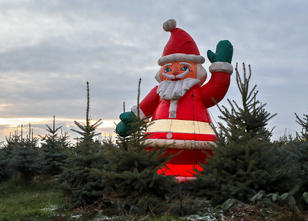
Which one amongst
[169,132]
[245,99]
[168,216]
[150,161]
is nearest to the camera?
[168,216]

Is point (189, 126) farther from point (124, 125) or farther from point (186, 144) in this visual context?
point (124, 125)

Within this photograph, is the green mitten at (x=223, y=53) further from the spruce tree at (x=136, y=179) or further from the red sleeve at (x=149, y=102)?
the spruce tree at (x=136, y=179)

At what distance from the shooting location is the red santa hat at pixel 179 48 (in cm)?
916

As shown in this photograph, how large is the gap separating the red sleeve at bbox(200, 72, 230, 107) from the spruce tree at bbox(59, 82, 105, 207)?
11.5 ft

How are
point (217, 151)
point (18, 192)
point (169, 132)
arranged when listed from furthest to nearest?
point (18, 192), point (169, 132), point (217, 151)

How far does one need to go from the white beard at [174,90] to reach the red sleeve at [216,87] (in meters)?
0.38

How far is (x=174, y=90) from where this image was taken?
8.84 m

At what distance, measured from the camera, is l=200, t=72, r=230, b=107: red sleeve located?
9102 millimetres

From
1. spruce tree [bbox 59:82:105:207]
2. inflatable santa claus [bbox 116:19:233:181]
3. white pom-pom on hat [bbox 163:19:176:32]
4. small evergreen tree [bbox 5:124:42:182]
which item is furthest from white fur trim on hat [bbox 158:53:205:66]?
small evergreen tree [bbox 5:124:42:182]

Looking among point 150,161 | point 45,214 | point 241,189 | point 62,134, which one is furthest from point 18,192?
point 241,189

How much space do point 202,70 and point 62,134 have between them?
274 inches

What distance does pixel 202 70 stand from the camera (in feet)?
Result: 30.5

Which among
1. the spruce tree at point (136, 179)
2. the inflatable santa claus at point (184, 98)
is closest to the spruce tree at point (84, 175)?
the spruce tree at point (136, 179)

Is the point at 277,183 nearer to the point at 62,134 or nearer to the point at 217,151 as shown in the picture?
the point at 217,151
